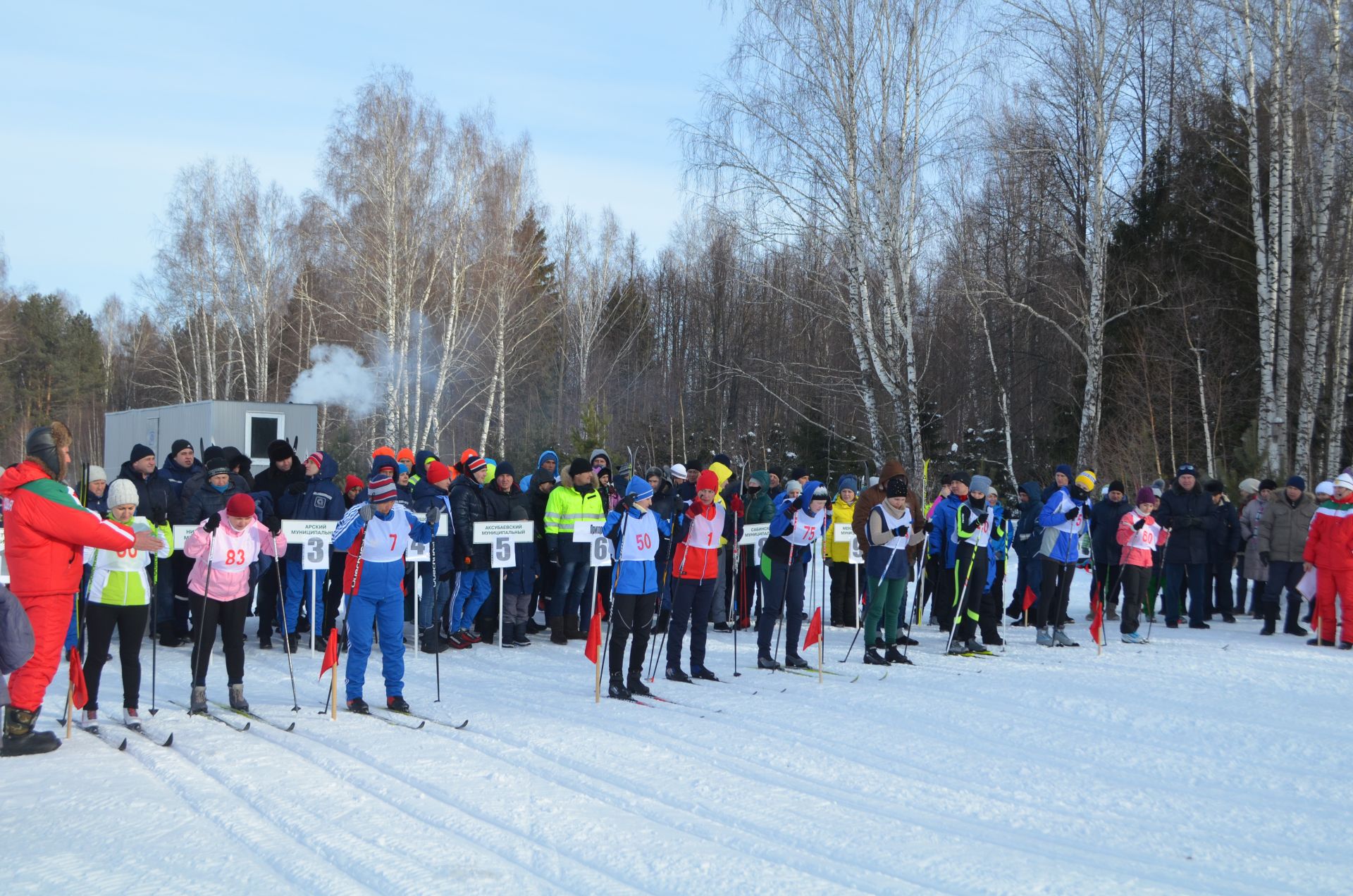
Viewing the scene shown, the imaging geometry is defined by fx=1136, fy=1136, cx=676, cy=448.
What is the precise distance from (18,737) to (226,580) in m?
1.58

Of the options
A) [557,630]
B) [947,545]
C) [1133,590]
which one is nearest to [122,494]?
[557,630]

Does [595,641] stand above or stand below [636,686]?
above

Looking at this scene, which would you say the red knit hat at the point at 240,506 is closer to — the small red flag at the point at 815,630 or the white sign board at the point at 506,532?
the white sign board at the point at 506,532

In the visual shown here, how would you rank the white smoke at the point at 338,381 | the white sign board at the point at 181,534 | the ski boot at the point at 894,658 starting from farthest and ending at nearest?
the white smoke at the point at 338,381 → the ski boot at the point at 894,658 → the white sign board at the point at 181,534

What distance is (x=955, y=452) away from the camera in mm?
28281

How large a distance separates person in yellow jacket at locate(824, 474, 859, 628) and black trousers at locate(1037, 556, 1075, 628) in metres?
Result: 2.07

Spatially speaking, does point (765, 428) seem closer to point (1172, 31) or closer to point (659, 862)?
point (1172, 31)

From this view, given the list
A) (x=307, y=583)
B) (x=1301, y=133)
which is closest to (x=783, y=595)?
(x=307, y=583)

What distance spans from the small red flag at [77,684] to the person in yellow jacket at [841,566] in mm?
8154

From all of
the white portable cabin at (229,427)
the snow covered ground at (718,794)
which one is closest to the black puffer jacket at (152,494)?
the snow covered ground at (718,794)

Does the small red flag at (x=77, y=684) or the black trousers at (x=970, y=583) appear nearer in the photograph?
the small red flag at (x=77, y=684)

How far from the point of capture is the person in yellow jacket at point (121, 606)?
733 cm

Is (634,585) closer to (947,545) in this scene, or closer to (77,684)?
(77,684)

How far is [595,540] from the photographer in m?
10.7
